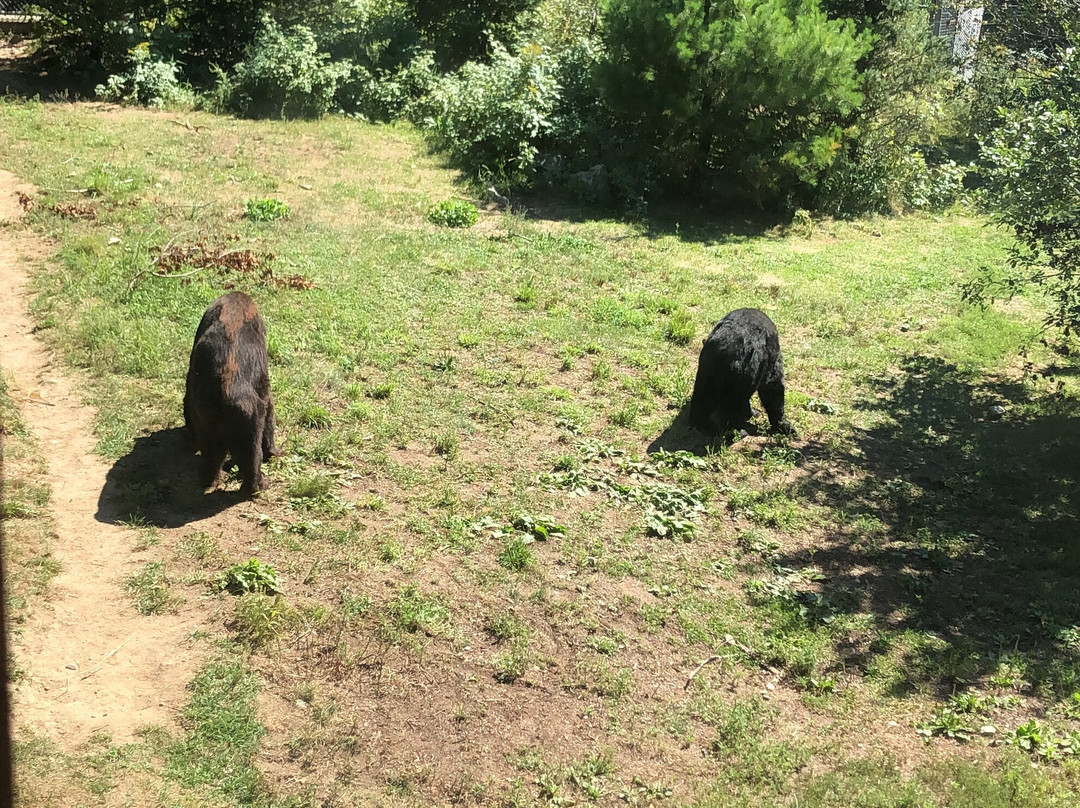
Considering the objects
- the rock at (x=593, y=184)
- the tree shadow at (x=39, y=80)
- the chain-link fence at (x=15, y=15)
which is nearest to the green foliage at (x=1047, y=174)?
the rock at (x=593, y=184)

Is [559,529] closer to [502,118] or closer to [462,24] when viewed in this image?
[502,118]

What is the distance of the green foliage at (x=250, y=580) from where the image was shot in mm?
5945

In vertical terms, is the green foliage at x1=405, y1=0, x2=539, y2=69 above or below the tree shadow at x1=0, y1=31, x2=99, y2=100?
above

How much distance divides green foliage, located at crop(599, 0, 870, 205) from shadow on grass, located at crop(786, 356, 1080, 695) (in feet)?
21.8

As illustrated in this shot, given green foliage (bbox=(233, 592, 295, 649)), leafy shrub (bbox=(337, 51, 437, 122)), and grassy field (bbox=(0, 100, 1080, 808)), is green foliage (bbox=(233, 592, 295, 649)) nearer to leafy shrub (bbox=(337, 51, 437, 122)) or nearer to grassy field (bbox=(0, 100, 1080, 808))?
grassy field (bbox=(0, 100, 1080, 808))

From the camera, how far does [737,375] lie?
8.40 metres

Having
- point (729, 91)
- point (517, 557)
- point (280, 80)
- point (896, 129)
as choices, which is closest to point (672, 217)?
point (729, 91)

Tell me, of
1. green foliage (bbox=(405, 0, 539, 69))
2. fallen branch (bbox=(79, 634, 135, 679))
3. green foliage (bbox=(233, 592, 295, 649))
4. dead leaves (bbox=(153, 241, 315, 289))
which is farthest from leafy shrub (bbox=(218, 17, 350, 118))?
fallen branch (bbox=(79, 634, 135, 679))

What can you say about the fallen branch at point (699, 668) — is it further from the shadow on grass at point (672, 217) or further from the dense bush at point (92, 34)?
the dense bush at point (92, 34)

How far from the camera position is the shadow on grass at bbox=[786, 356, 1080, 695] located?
20.8ft

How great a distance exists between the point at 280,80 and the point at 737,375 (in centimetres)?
1312

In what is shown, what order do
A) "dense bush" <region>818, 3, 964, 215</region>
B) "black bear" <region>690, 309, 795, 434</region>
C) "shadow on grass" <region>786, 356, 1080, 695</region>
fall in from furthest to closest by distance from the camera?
"dense bush" <region>818, 3, 964, 215</region> → "black bear" <region>690, 309, 795, 434</region> → "shadow on grass" <region>786, 356, 1080, 695</region>

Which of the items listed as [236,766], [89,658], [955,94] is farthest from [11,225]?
[955,94]

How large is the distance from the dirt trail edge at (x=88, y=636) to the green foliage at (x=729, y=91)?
1125 cm
